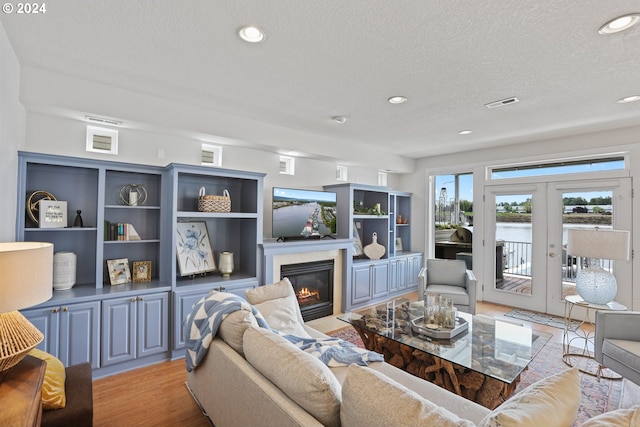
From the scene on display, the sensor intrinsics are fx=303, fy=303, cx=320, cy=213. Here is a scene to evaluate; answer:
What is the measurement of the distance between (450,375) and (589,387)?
1.49m


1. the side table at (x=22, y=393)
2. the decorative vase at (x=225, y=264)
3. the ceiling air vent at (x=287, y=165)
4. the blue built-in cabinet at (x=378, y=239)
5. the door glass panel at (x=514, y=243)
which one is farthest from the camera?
the door glass panel at (x=514, y=243)

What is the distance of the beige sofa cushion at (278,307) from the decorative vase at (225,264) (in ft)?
3.38

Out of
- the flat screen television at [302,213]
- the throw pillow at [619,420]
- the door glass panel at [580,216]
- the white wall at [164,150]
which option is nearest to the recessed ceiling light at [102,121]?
the white wall at [164,150]

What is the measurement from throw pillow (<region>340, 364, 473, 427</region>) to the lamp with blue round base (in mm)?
3058

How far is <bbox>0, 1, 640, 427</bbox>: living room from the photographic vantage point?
1935 millimetres

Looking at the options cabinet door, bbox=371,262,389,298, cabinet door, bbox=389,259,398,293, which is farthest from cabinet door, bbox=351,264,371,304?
cabinet door, bbox=389,259,398,293

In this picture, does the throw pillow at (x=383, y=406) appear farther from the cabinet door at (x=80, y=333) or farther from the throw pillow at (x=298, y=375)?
the cabinet door at (x=80, y=333)

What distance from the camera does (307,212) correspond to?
4.25m

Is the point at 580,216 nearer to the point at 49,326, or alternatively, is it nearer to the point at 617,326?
the point at 617,326

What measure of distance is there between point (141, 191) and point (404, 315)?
3.06m

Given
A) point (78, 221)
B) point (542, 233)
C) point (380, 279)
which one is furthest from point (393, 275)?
point (78, 221)

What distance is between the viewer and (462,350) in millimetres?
2238

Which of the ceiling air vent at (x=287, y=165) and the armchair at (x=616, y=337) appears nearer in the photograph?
the armchair at (x=616, y=337)

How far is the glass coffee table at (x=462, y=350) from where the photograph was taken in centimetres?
203
